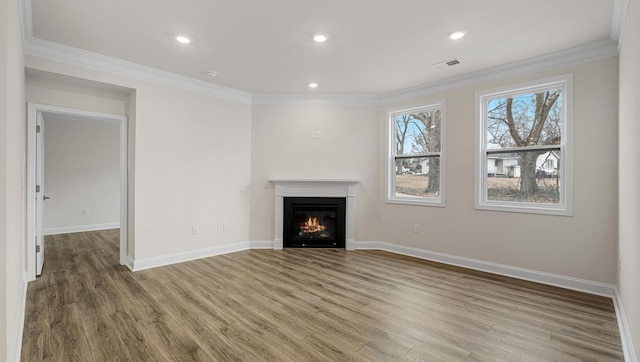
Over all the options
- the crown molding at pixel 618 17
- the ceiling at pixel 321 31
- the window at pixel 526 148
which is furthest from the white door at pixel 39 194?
the crown molding at pixel 618 17

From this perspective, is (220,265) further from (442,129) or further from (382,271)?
(442,129)

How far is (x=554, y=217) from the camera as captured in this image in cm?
339

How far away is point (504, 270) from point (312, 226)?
2949 mm

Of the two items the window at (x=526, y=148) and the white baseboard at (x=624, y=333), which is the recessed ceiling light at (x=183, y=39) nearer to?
the window at (x=526, y=148)

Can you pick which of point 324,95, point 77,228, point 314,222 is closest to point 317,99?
point 324,95

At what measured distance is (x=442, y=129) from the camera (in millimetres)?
4355

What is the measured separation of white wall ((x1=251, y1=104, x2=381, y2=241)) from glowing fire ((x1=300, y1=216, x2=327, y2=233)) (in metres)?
0.59

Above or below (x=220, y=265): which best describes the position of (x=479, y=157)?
above

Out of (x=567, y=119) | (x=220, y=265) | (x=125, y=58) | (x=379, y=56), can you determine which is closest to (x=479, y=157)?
(x=567, y=119)

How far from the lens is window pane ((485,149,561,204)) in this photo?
3.49m

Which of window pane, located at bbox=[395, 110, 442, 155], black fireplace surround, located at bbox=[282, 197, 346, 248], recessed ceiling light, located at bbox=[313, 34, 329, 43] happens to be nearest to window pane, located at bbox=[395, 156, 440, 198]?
window pane, located at bbox=[395, 110, 442, 155]

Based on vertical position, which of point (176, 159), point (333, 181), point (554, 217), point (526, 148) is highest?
point (526, 148)

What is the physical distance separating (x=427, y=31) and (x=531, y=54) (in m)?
1.47

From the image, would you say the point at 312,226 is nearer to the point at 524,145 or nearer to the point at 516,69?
the point at 524,145
